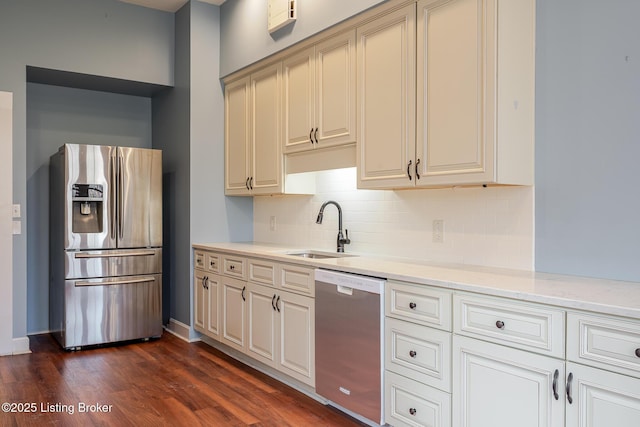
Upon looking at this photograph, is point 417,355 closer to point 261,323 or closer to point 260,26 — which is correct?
point 261,323

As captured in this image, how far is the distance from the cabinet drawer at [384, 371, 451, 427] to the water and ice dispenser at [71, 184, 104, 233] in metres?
3.02

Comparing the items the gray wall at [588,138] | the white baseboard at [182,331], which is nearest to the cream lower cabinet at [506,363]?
the gray wall at [588,138]

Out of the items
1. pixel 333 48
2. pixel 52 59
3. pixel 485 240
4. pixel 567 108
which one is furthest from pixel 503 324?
pixel 52 59

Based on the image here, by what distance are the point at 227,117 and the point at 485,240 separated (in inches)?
111

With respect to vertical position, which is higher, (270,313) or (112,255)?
(112,255)

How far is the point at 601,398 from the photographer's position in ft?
5.55

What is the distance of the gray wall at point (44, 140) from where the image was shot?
15.8 feet

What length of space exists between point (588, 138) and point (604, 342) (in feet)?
3.45

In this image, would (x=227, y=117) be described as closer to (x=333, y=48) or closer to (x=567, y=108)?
(x=333, y=48)

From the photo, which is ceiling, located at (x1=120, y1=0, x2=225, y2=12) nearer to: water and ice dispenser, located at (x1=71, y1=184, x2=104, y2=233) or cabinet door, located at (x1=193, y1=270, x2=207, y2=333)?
water and ice dispenser, located at (x1=71, y1=184, x2=104, y2=233)

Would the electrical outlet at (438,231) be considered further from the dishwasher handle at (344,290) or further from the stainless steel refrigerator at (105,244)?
the stainless steel refrigerator at (105,244)

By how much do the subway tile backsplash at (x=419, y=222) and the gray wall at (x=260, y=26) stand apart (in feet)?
3.47

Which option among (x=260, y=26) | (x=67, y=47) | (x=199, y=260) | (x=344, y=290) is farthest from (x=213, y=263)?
(x=67, y=47)

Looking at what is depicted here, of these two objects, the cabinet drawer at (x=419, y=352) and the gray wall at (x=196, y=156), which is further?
the gray wall at (x=196, y=156)
